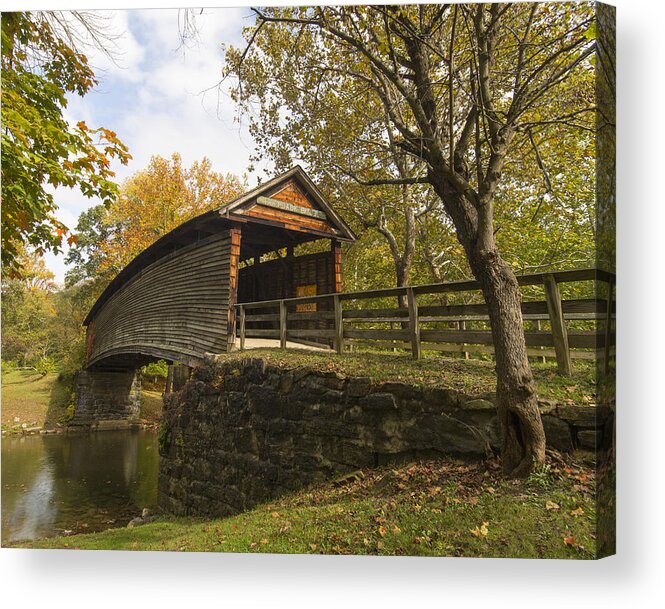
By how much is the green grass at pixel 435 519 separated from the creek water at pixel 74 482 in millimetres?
916

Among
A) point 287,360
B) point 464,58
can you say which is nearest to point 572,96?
point 464,58

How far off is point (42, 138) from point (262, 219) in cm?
416

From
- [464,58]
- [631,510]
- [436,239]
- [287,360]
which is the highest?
[464,58]

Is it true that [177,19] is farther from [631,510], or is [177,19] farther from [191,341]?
[631,510]

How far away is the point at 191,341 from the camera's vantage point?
28.8ft

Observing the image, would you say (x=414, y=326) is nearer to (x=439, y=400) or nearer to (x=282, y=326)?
(x=439, y=400)

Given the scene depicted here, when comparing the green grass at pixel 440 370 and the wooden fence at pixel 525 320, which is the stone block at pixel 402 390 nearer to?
the green grass at pixel 440 370

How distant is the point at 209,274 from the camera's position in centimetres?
875

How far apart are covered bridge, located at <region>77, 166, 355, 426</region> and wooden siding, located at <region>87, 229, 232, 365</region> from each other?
2 centimetres

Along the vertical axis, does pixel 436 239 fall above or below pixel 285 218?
below

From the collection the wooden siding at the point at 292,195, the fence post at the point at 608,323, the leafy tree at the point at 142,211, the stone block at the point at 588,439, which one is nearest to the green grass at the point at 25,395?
the leafy tree at the point at 142,211

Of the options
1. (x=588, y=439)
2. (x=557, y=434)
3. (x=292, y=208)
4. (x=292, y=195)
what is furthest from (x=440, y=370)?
(x=292, y=208)

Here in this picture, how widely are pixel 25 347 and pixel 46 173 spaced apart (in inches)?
82.7

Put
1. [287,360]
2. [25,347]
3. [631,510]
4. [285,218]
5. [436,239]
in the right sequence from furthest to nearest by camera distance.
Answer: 1. [285,218]
2. [436,239]
3. [287,360]
4. [25,347]
5. [631,510]
